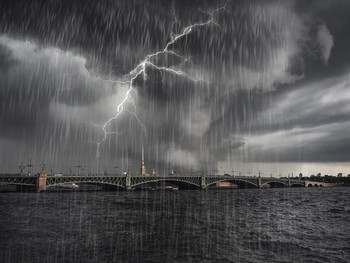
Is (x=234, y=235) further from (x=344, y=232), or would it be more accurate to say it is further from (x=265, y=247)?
(x=344, y=232)

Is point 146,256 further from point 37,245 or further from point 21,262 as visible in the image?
point 37,245

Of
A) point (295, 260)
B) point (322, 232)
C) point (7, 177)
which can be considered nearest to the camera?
point (295, 260)

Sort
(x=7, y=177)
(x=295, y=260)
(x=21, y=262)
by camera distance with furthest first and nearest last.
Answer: (x=7, y=177), (x=295, y=260), (x=21, y=262)

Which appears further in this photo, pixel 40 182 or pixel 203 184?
pixel 203 184

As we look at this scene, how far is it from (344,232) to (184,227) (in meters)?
15.8

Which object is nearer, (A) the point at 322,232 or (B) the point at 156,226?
(A) the point at 322,232

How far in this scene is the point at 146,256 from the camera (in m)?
16.8

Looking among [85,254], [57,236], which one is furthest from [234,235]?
[57,236]

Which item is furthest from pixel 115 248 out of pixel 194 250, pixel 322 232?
pixel 322 232

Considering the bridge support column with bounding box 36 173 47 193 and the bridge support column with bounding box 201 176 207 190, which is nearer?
the bridge support column with bounding box 36 173 47 193

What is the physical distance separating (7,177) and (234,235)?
9050 centimetres

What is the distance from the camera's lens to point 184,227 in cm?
2791

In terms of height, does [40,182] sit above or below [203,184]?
above

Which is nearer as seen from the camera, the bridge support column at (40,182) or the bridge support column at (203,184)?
the bridge support column at (40,182)
